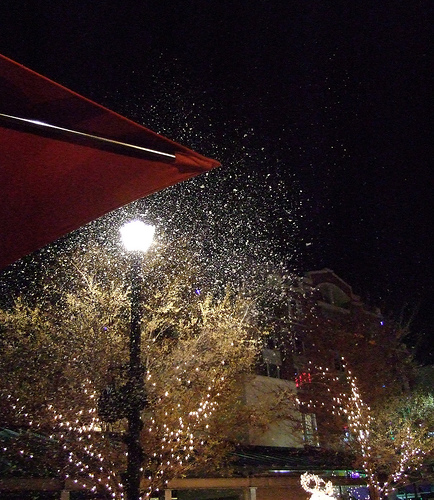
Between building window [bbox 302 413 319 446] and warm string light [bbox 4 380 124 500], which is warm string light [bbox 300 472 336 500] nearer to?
building window [bbox 302 413 319 446]

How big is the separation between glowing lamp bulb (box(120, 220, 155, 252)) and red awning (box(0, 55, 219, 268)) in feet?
16.4

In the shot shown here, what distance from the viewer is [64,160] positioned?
→ 93.5 inches

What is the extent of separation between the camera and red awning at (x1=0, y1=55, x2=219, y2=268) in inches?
78.2

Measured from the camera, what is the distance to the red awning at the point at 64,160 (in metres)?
1.99

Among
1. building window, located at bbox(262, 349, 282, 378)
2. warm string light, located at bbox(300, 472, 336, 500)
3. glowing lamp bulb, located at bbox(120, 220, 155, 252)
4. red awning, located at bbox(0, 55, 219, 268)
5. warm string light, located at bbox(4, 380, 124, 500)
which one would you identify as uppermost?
building window, located at bbox(262, 349, 282, 378)

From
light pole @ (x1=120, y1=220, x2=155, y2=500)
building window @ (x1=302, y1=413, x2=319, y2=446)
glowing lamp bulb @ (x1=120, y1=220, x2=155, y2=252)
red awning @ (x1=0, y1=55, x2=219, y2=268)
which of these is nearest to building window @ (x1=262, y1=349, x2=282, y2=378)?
building window @ (x1=302, y1=413, x2=319, y2=446)

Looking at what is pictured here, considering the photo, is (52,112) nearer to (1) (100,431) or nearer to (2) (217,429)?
(1) (100,431)

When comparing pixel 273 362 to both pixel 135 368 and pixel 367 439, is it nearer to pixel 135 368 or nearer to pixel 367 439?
pixel 367 439

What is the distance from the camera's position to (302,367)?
25234 mm

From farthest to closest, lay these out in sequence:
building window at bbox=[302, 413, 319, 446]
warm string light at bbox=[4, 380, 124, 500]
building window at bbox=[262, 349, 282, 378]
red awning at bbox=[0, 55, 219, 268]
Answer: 1. building window at bbox=[262, 349, 282, 378]
2. building window at bbox=[302, 413, 319, 446]
3. warm string light at bbox=[4, 380, 124, 500]
4. red awning at bbox=[0, 55, 219, 268]

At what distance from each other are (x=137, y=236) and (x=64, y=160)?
5.80 metres

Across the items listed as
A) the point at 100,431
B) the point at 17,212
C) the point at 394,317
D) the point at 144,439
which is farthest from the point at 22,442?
the point at 394,317

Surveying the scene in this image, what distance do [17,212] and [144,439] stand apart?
33.9 feet

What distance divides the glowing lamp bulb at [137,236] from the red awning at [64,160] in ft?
16.4
